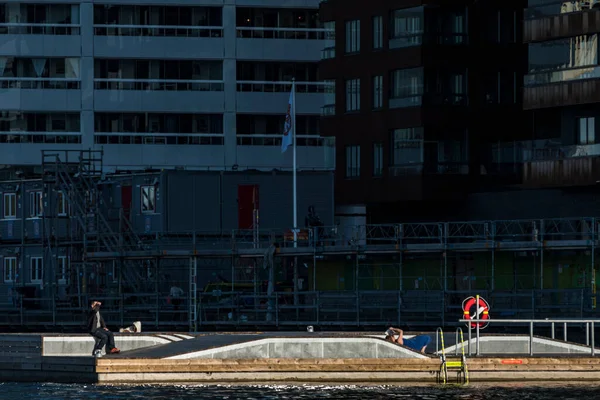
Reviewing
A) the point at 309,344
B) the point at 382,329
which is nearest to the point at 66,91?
the point at 382,329

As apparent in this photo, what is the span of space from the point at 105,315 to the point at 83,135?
3613 centimetres

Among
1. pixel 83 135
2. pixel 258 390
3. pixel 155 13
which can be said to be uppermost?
pixel 155 13

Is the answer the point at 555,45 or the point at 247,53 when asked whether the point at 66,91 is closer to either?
the point at 247,53

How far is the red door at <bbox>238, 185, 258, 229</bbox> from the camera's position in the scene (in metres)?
86.9

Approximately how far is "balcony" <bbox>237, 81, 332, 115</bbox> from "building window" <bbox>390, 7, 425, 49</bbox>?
23970 millimetres

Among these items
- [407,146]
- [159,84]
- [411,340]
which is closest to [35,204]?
[407,146]

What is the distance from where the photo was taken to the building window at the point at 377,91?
302 ft

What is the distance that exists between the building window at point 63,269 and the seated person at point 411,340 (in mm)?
38100

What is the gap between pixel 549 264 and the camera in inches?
2965

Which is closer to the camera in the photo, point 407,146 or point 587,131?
point 587,131

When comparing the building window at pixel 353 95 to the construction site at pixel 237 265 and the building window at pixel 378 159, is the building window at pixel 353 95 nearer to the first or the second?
the building window at pixel 378 159

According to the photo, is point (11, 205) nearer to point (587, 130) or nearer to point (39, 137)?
point (39, 137)

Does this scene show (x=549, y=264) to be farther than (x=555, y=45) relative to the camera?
No

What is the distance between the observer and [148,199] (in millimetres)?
86688
